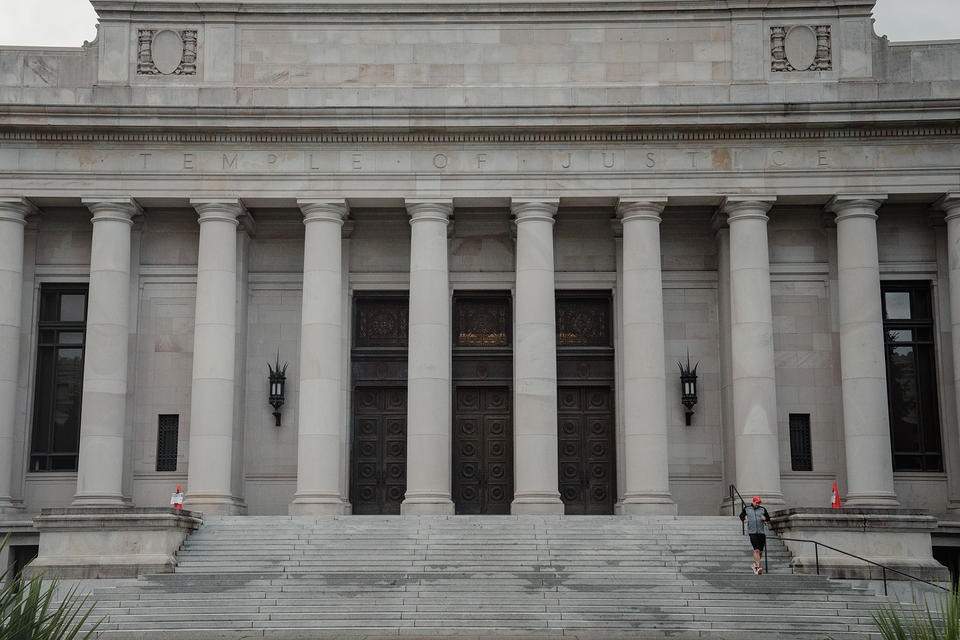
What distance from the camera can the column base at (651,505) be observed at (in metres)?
32.6

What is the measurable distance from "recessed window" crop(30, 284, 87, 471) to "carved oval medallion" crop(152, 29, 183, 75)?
708 centimetres

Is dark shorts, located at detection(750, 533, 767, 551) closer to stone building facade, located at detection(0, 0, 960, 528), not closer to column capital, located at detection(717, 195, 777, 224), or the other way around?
stone building facade, located at detection(0, 0, 960, 528)

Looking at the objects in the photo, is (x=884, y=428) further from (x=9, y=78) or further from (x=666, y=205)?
(x=9, y=78)

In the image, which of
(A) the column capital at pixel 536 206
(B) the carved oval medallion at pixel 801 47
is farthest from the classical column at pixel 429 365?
(B) the carved oval medallion at pixel 801 47

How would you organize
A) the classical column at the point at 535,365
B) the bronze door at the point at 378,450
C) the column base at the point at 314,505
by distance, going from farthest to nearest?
the bronze door at the point at 378,450 < the classical column at the point at 535,365 < the column base at the point at 314,505

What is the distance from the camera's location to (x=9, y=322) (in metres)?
33.9

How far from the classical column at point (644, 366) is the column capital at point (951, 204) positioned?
26.2 ft

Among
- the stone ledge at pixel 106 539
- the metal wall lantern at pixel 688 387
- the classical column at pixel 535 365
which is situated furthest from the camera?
the metal wall lantern at pixel 688 387

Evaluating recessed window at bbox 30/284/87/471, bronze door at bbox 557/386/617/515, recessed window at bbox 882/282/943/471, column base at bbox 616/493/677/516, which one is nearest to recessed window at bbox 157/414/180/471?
recessed window at bbox 30/284/87/471

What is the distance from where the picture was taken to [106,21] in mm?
35281

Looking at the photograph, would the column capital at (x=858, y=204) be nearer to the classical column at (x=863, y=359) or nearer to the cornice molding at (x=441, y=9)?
the classical column at (x=863, y=359)

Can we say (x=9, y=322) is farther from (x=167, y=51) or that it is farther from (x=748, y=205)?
(x=748, y=205)

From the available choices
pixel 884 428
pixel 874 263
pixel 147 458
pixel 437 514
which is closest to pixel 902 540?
pixel 884 428

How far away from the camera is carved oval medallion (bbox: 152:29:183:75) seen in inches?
1385
